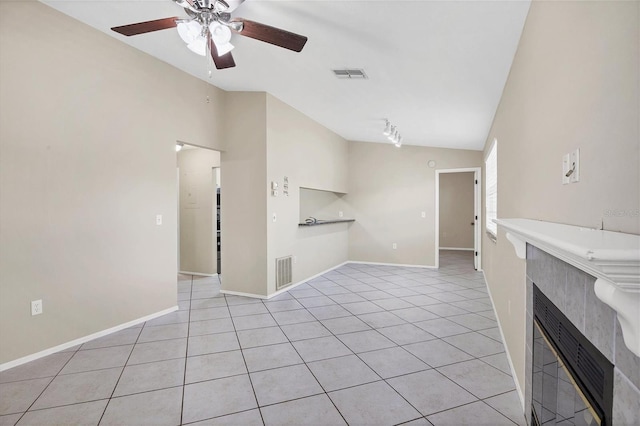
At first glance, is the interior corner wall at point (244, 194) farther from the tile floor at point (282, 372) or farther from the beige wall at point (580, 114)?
the beige wall at point (580, 114)

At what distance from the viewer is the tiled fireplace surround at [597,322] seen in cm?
68

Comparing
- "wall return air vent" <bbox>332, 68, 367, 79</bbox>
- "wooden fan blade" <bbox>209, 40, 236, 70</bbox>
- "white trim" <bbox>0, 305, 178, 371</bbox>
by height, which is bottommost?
"white trim" <bbox>0, 305, 178, 371</bbox>

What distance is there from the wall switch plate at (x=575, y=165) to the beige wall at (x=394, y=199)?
576 centimetres

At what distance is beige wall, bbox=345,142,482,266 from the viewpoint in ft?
22.2

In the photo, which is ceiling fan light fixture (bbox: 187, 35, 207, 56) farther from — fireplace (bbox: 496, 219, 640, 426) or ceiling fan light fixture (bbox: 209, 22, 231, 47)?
fireplace (bbox: 496, 219, 640, 426)

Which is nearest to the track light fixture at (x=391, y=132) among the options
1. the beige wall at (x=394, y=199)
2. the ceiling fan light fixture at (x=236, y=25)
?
the beige wall at (x=394, y=199)

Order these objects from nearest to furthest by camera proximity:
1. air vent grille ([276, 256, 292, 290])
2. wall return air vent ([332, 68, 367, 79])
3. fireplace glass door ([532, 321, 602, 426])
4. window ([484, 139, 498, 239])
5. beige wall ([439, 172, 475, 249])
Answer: fireplace glass door ([532, 321, 602, 426])
wall return air vent ([332, 68, 367, 79])
window ([484, 139, 498, 239])
air vent grille ([276, 256, 292, 290])
beige wall ([439, 172, 475, 249])

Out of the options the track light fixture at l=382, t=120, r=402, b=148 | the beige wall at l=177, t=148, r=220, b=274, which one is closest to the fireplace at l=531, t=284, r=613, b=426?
the track light fixture at l=382, t=120, r=402, b=148

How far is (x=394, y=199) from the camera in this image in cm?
703

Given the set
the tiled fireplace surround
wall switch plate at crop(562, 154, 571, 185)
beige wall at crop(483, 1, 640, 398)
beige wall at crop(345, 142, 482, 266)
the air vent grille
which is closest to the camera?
the tiled fireplace surround

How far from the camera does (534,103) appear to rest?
1.76 m

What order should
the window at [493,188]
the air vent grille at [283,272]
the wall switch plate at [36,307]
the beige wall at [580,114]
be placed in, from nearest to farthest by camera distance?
the beige wall at [580,114]
the wall switch plate at [36,307]
the window at [493,188]
the air vent grille at [283,272]

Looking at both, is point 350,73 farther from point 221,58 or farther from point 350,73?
point 221,58

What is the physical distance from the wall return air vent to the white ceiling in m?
0.09
